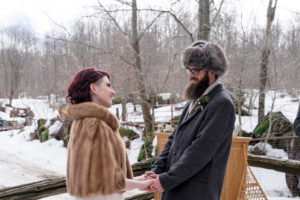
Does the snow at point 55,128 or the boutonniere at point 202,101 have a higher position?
the boutonniere at point 202,101

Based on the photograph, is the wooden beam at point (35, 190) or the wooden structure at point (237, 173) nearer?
the wooden beam at point (35, 190)

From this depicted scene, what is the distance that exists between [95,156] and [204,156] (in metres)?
0.70

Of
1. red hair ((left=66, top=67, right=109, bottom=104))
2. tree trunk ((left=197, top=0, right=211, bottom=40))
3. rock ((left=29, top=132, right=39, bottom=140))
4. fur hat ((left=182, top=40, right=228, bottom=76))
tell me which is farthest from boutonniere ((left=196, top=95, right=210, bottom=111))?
rock ((left=29, top=132, right=39, bottom=140))

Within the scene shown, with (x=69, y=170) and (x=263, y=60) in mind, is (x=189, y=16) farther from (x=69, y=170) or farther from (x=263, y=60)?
(x=69, y=170)

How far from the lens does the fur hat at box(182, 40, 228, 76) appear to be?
77.9 inches

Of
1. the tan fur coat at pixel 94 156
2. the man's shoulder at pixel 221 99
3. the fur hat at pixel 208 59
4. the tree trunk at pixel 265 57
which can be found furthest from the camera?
the tree trunk at pixel 265 57

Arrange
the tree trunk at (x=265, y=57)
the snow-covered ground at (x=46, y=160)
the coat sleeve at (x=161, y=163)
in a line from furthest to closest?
the tree trunk at (x=265, y=57) → the snow-covered ground at (x=46, y=160) → the coat sleeve at (x=161, y=163)

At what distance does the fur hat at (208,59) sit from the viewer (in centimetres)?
198

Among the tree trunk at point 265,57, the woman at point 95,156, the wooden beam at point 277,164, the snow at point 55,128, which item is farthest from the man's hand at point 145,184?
the snow at point 55,128

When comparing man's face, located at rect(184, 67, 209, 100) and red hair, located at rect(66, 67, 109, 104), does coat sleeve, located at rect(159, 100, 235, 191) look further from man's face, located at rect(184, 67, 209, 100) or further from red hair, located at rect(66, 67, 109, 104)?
red hair, located at rect(66, 67, 109, 104)

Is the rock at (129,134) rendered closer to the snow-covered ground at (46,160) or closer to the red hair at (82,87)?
the snow-covered ground at (46,160)

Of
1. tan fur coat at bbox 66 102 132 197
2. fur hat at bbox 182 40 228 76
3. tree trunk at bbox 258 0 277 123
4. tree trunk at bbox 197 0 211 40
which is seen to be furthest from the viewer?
tree trunk at bbox 258 0 277 123

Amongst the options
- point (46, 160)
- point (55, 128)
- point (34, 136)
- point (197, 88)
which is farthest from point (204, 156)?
point (34, 136)

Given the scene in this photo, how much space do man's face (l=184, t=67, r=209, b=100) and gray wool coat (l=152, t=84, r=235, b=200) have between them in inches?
5.3
